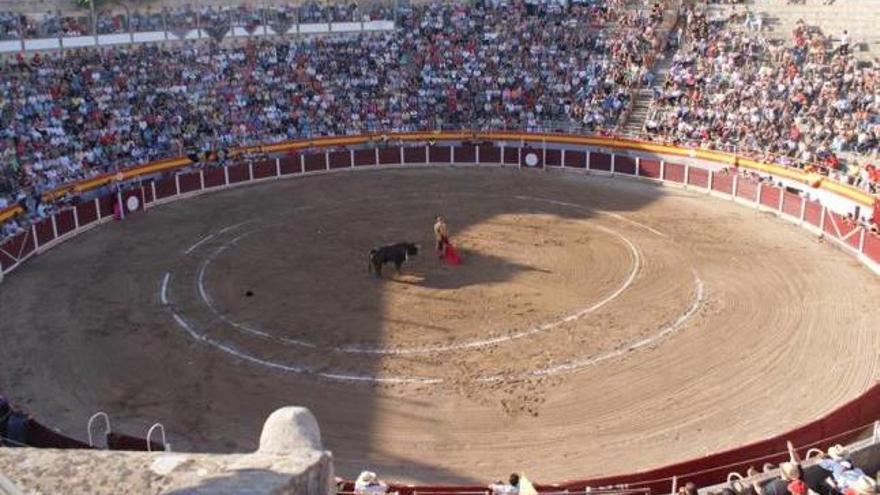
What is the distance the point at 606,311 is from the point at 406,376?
5.27 meters

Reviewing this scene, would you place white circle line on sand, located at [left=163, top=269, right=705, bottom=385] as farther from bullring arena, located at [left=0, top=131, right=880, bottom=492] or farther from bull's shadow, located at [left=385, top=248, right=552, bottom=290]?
bull's shadow, located at [left=385, top=248, right=552, bottom=290]

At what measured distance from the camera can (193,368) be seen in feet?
57.4

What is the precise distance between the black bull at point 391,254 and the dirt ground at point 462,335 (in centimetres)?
45

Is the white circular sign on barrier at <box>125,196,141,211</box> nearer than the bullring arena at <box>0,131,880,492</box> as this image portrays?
No

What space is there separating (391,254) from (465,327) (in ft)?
11.7

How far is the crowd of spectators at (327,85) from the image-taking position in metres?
33.3

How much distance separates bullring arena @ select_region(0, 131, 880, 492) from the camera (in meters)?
15.1

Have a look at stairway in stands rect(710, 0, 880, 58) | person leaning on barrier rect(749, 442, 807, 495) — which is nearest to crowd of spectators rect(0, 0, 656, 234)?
stairway in stands rect(710, 0, 880, 58)

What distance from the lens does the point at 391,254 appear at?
21812 mm

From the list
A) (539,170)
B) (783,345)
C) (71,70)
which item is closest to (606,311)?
(783,345)

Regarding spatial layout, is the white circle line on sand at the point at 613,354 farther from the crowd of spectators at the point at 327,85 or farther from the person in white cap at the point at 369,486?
the crowd of spectators at the point at 327,85

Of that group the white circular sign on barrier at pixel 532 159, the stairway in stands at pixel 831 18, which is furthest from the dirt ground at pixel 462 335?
the stairway in stands at pixel 831 18

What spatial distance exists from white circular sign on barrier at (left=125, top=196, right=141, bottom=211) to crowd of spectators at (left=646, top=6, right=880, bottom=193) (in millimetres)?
19324

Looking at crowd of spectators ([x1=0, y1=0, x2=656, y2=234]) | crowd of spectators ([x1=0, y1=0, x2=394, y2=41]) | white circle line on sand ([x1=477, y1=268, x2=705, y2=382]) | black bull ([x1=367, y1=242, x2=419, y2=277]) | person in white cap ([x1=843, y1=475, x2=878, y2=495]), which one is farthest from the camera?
crowd of spectators ([x1=0, y1=0, x2=394, y2=41])
